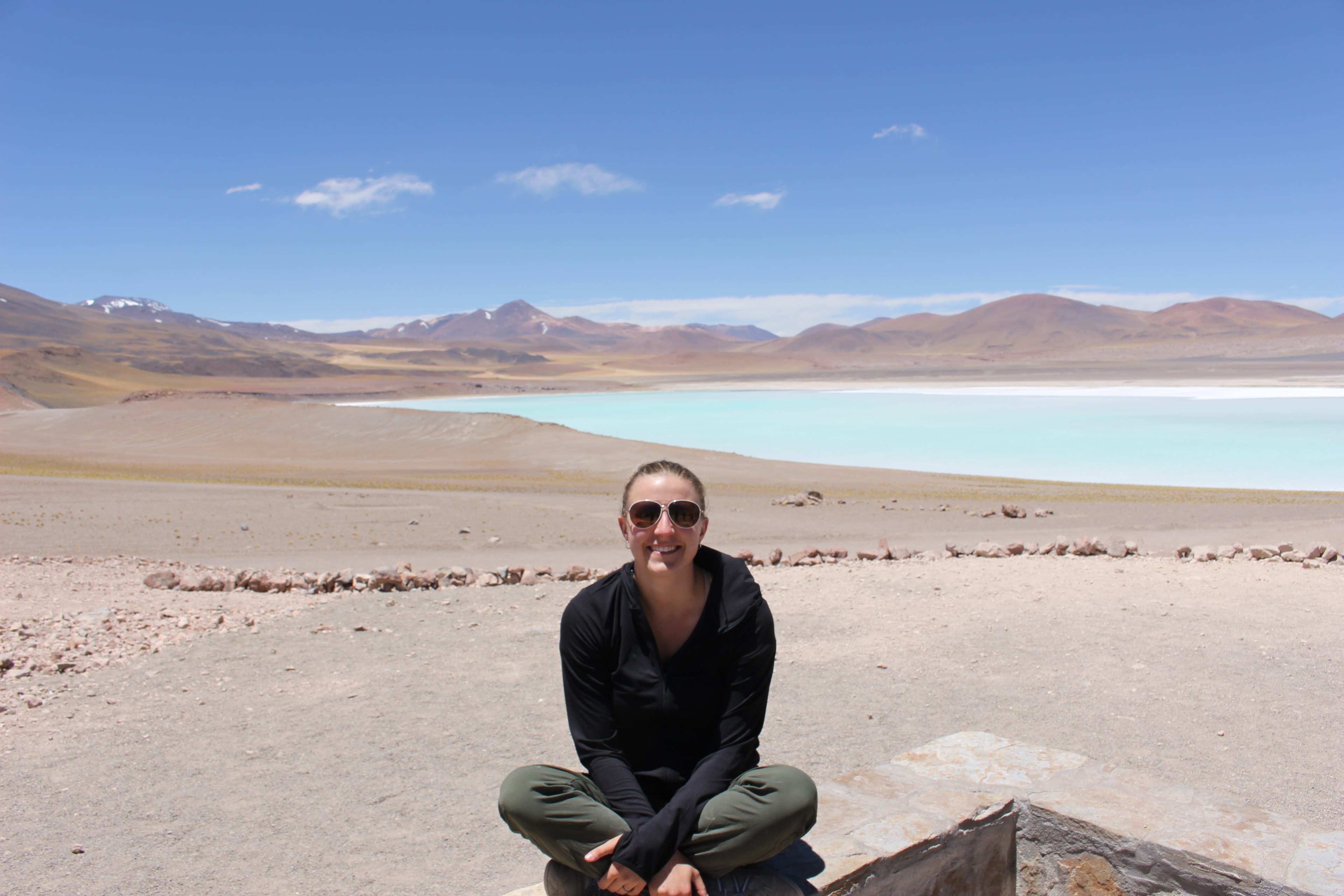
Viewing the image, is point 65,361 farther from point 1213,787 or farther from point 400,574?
point 1213,787

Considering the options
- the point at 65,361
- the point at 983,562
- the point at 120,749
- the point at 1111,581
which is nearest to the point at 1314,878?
the point at 120,749

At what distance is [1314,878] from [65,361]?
91.9 meters

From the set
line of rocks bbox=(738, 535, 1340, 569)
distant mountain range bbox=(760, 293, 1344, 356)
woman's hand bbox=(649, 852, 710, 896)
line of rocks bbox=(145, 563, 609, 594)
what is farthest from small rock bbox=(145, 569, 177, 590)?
distant mountain range bbox=(760, 293, 1344, 356)

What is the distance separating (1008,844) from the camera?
9.80 ft

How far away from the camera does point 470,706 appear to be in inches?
212

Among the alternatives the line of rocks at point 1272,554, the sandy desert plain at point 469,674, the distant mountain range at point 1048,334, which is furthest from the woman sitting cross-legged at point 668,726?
the distant mountain range at point 1048,334

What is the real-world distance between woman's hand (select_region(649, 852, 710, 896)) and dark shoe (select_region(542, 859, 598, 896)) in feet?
0.57

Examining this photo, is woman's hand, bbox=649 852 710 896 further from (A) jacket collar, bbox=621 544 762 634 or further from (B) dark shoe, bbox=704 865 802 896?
(A) jacket collar, bbox=621 544 762 634

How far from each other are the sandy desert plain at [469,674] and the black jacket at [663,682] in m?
1.20

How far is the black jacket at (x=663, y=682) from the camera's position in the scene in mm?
2475

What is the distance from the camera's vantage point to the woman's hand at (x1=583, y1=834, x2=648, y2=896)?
7.47ft

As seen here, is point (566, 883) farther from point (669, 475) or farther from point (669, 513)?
point (669, 475)

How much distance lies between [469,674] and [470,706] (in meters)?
0.66

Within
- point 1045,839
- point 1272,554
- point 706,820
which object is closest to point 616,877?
point 706,820
